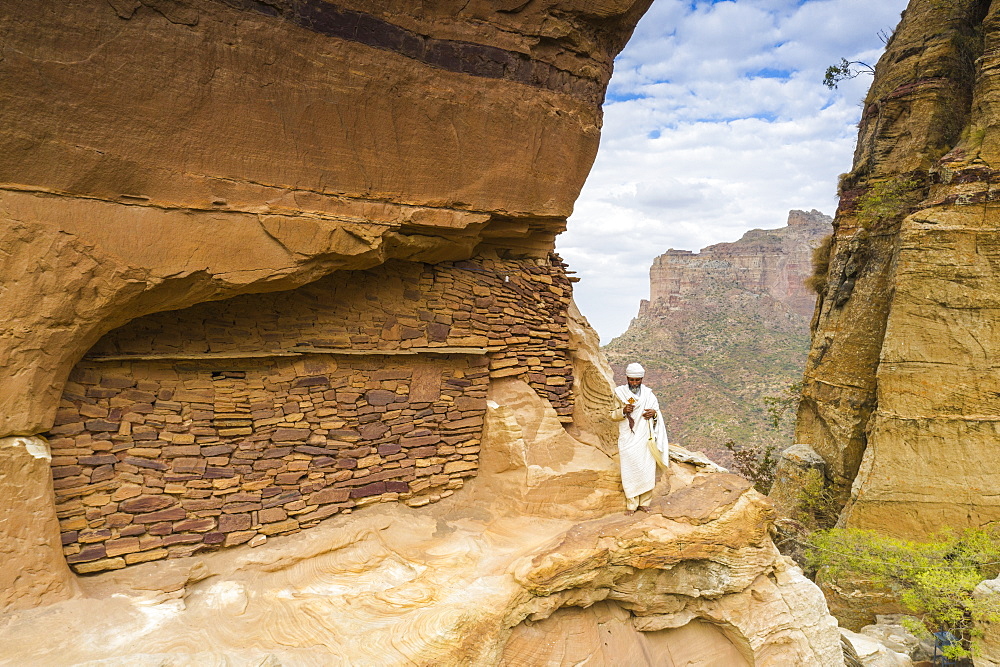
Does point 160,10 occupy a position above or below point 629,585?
above

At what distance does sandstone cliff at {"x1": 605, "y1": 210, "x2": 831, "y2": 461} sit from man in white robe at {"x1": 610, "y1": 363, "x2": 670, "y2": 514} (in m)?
11.2

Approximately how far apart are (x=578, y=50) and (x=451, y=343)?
318cm

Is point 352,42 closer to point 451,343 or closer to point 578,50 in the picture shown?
point 578,50

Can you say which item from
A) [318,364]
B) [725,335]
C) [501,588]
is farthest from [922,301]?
[725,335]

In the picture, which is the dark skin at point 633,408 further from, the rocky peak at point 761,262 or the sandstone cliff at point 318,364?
A: the rocky peak at point 761,262

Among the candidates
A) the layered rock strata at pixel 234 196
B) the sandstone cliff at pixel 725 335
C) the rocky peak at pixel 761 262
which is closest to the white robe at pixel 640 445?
the layered rock strata at pixel 234 196

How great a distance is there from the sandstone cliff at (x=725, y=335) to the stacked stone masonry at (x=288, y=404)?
39.9 feet

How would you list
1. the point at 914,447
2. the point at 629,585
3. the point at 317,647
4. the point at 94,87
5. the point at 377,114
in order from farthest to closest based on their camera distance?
the point at 914,447
the point at 629,585
the point at 377,114
the point at 317,647
the point at 94,87

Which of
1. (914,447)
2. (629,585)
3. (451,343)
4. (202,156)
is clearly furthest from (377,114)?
(914,447)

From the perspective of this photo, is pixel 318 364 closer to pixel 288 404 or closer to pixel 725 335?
pixel 288 404

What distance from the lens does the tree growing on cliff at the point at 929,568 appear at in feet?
23.7

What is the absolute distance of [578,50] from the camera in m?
4.80

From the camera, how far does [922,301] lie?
345 inches

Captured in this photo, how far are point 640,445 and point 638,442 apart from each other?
33 millimetres
